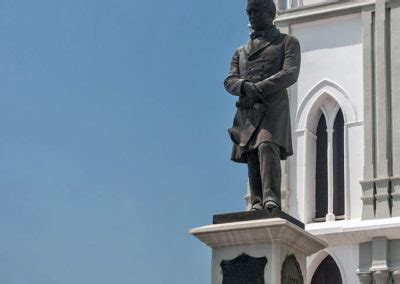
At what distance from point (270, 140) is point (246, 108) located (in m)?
0.50

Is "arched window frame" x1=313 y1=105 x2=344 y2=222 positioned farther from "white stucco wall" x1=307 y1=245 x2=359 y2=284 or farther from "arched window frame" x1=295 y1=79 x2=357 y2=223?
"white stucco wall" x1=307 y1=245 x2=359 y2=284

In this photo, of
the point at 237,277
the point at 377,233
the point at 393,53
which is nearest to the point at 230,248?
the point at 237,277

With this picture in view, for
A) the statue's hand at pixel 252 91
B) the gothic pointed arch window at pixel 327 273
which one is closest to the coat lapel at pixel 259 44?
the statue's hand at pixel 252 91

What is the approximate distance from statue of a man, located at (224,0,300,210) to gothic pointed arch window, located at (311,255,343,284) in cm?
1249

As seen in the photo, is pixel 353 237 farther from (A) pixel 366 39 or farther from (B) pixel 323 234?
(A) pixel 366 39

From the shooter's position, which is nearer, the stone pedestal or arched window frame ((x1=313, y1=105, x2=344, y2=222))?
the stone pedestal

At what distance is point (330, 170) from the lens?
928 inches

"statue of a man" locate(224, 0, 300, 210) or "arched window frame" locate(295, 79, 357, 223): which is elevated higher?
"arched window frame" locate(295, 79, 357, 223)

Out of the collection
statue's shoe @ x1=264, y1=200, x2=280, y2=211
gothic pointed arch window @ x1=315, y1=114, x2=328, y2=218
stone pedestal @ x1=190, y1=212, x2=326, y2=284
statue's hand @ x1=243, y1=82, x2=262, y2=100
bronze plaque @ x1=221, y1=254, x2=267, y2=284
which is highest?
gothic pointed arch window @ x1=315, y1=114, x2=328, y2=218

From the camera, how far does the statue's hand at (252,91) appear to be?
10.8 meters

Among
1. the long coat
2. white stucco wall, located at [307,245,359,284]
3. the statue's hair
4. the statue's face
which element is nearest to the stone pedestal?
the long coat

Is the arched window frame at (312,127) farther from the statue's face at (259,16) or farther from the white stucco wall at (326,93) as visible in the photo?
the statue's face at (259,16)

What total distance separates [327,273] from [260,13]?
12862 millimetres

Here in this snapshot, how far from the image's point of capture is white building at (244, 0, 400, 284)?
22.3m
